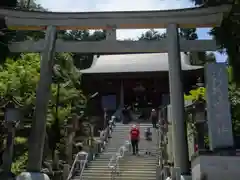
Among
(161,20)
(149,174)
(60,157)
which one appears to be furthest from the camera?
(60,157)

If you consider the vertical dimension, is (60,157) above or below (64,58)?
below

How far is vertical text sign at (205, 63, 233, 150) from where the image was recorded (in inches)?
320

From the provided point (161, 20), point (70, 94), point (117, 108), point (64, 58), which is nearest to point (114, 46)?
point (161, 20)

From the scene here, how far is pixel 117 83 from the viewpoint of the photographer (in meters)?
27.0

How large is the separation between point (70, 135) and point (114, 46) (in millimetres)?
4895

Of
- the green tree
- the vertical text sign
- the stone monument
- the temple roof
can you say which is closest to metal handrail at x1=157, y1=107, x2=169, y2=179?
the stone monument

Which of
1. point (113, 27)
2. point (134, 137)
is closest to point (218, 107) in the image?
point (113, 27)

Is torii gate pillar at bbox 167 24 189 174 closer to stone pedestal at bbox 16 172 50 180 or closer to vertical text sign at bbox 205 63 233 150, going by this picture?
vertical text sign at bbox 205 63 233 150

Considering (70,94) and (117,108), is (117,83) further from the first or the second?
(70,94)

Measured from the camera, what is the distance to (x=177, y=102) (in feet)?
33.1

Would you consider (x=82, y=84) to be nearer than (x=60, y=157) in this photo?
No

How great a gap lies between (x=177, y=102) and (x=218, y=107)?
74.2 inches

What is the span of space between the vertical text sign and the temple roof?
16.0m

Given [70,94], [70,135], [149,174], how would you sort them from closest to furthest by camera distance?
1. [149,174]
2. [70,135]
3. [70,94]
